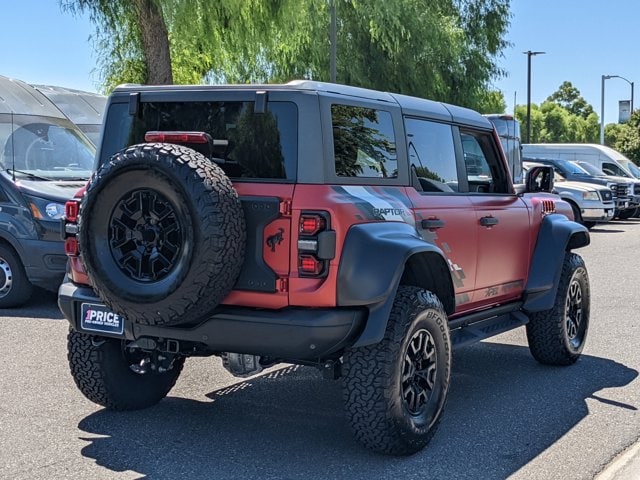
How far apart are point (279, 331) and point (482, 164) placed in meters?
2.58

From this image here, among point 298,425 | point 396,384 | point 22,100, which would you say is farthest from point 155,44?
point 396,384

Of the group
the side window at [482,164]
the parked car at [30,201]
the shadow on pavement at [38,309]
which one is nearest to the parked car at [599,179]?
the parked car at [30,201]

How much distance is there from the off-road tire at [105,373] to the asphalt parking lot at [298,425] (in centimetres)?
A: 11

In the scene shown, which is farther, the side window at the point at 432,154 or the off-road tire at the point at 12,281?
the off-road tire at the point at 12,281

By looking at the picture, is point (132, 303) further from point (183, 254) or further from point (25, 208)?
point (25, 208)

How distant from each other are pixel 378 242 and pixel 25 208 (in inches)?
220

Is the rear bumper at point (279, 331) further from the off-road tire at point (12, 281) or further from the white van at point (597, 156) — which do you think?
the white van at point (597, 156)

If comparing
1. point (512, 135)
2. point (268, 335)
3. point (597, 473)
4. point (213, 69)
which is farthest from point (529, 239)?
point (213, 69)

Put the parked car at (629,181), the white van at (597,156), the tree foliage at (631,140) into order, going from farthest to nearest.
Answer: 1. the tree foliage at (631,140)
2. the white van at (597,156)
3. the parked car at (629,181)

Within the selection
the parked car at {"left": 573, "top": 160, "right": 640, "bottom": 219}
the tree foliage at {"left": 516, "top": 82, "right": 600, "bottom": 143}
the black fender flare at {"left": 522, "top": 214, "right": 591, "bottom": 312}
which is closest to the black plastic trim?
the black fender flare at {"left": 522, "top": 214, "right": 591, "bottom": 312}

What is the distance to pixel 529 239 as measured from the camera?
645 cm

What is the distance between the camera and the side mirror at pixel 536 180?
21.6 ft

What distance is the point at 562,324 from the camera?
6.59 m

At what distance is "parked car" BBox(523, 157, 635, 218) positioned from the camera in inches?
898
